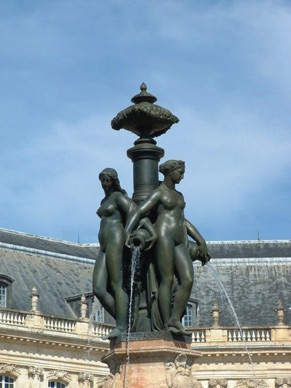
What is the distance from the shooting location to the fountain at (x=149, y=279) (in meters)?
18.2

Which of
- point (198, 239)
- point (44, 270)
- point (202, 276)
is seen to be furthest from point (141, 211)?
point (202, 276)

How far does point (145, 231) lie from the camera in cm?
1872

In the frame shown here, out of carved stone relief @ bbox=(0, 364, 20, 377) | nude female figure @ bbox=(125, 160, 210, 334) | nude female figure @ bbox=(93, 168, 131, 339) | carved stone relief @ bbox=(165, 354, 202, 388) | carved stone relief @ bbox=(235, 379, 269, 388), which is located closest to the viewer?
carved stone relief @ bbox=(165, 354, 202, 388)

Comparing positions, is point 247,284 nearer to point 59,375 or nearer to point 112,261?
point 59,375

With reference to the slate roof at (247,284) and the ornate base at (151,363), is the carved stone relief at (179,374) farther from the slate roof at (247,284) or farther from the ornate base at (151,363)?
the slate roof at (247,284)

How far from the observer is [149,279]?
1884cm

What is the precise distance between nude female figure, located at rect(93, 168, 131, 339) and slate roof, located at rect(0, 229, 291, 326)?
46985 mm

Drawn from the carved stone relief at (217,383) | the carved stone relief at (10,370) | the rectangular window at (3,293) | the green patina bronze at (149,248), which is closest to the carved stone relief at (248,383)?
the carved stone relief at (217,383)

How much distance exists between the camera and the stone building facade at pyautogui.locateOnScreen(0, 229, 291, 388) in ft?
210

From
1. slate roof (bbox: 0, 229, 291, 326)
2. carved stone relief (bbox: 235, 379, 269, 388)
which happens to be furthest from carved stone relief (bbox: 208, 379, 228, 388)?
slate roof (bbox: 0, 229, 291, 326)

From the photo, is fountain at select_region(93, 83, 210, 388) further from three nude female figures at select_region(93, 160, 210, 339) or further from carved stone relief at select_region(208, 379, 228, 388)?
carved stone relief at select_region(208, 379, 228, 388)

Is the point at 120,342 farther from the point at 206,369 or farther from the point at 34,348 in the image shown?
the point at 206,369

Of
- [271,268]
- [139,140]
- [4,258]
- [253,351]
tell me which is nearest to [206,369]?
[253,351]

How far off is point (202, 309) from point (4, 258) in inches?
524
